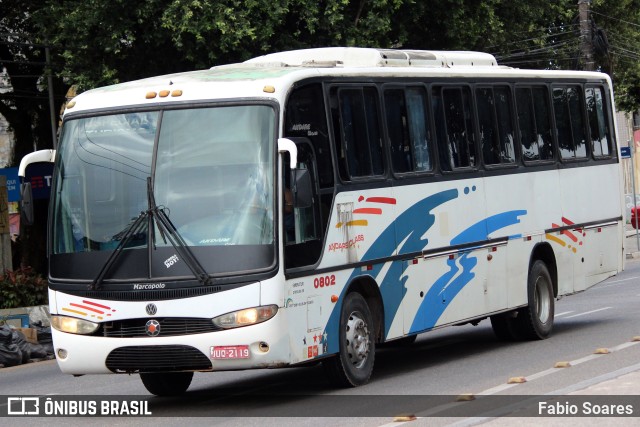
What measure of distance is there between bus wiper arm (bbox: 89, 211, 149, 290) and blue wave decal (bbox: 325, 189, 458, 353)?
2.08m

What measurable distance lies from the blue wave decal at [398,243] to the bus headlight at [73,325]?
92.2 inches

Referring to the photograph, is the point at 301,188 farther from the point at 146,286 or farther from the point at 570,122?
the point at 570,122

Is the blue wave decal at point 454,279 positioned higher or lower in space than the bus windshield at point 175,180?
lower

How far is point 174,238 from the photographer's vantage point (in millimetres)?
11305

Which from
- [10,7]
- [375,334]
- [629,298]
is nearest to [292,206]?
[375,334]

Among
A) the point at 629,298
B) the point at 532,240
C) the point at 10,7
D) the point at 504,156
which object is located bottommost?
the point at 629,298

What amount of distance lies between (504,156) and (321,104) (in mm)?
4271

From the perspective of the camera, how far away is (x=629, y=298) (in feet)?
74.7

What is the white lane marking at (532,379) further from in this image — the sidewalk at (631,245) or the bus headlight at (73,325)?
the sidewalk at (631,245)

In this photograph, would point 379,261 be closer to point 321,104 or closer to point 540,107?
point 321,104

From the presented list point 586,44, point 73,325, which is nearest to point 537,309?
point 73,325

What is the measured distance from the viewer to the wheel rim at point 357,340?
41.0 ft

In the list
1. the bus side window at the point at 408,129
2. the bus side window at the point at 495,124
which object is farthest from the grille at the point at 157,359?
the bus side window at the point at 495,124

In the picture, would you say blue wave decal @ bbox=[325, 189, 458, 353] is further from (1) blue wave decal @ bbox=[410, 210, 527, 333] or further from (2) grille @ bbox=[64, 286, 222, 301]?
(2) grille @ bbox=[64, 286, 222, 301]
